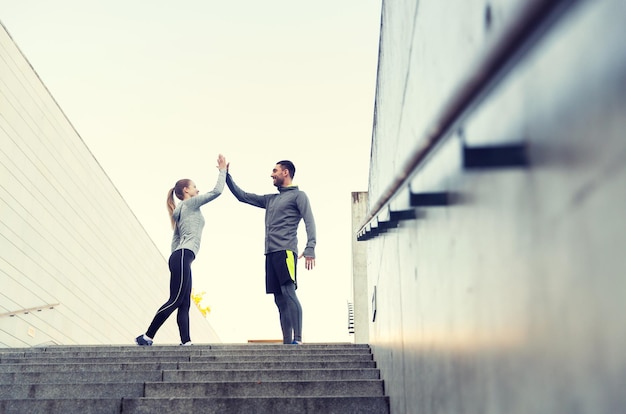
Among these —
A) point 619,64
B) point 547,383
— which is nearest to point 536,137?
point 619,64

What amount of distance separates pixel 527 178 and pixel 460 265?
572mm

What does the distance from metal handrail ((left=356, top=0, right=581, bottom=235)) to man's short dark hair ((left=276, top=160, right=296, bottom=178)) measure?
4.53 meters

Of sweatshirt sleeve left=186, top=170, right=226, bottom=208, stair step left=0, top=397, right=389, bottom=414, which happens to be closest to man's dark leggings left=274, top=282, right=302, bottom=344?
sweatshirt sleeve left=186, top=170, right=226, bottom=208

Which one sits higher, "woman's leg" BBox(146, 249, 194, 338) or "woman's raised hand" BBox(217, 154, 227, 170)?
"woman's raised hand" BBox(217, 154, 227, 170)

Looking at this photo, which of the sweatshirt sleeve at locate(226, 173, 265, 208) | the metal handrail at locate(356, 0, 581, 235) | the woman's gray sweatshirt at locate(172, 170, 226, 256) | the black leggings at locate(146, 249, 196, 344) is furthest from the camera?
the sweatshirt sleeve at locate(226, 173, 265, 208)

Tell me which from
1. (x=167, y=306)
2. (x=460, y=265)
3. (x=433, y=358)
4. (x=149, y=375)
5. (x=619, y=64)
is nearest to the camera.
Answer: (x=619, y=64)

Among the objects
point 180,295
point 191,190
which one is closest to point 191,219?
point 191,190

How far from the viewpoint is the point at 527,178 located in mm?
997

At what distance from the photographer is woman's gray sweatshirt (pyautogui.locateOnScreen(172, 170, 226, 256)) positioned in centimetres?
568

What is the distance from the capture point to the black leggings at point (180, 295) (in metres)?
5.45

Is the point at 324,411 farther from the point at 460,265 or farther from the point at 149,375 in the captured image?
the point at 460,265

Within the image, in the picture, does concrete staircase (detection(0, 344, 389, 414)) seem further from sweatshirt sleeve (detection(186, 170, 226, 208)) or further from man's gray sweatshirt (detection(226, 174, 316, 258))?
sweatshirt sleeve (detection(186, 170, 226, 208))

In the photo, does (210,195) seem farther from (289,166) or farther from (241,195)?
(289,166)

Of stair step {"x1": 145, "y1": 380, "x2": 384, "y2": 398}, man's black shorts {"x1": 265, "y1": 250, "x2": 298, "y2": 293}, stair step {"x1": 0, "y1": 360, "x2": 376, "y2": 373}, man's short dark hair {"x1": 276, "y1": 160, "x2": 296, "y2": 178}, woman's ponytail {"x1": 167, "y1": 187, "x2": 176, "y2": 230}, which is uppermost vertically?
man's short dark hair {"x1": 276, "y1": 160, "x2": 296, "y2": 178}
